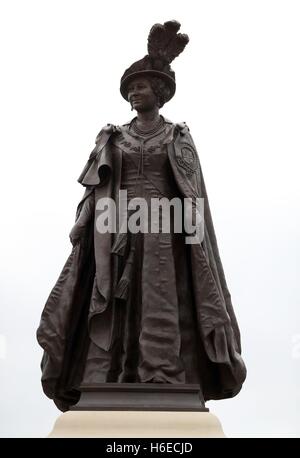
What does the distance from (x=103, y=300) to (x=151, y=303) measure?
437 millimetres

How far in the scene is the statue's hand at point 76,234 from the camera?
286 inches

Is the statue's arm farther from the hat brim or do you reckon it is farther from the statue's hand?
the hat brim

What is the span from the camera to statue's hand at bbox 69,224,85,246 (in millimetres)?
7258

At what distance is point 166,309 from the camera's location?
6797 millimetres

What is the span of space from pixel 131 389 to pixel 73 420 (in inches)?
21.3

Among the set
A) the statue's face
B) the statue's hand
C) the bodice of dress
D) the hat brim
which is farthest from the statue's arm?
the hat brim

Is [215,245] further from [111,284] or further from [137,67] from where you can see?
[137,67]

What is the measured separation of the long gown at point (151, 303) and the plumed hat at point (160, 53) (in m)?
0.76

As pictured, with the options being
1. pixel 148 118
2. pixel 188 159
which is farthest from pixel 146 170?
pixel 148 118

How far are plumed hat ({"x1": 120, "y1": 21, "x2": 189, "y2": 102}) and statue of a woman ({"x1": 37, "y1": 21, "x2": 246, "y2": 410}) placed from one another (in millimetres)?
10

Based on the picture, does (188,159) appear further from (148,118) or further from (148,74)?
(148,74)

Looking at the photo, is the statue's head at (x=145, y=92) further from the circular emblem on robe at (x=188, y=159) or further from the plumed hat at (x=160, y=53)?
the circular emblem on robe at (x=188, y=159)

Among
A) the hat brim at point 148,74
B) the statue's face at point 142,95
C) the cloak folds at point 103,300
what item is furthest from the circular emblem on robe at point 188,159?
the hat brim at point 148,74
